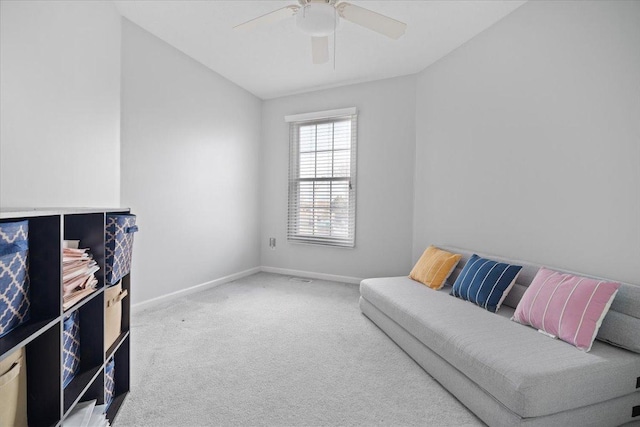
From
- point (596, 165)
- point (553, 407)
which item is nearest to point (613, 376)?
point (553, 407)

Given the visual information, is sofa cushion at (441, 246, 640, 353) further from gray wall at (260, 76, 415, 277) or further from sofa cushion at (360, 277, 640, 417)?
gray wall at (260, 76, 415, 277)

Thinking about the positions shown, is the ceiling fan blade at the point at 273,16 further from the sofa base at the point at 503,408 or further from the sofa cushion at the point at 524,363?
the sofa base at the point at 503,408

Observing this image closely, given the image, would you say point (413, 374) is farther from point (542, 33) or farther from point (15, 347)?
point (542, 33)

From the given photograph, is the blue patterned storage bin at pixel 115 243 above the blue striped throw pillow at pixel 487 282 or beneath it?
above

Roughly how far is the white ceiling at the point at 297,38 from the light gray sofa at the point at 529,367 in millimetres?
2435

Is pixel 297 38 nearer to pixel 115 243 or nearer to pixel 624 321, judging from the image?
pixel 115 243

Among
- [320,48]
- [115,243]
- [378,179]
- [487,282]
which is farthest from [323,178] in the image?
[115,243]

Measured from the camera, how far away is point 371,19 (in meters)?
2.15

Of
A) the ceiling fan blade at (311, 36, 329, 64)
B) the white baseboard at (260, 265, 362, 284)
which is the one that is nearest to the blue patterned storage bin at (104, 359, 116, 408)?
the ceiling fan blade at (311, 36, 329, 64)

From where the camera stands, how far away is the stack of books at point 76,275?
1.21 meters

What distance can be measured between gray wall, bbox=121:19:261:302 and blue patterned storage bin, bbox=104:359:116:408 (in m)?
1.49

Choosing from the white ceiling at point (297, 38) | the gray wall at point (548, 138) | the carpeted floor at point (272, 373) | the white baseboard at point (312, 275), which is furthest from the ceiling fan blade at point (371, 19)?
the white baseboard at point (312, 275)

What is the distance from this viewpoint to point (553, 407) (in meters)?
1.38

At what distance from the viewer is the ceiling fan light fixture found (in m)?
2.02
